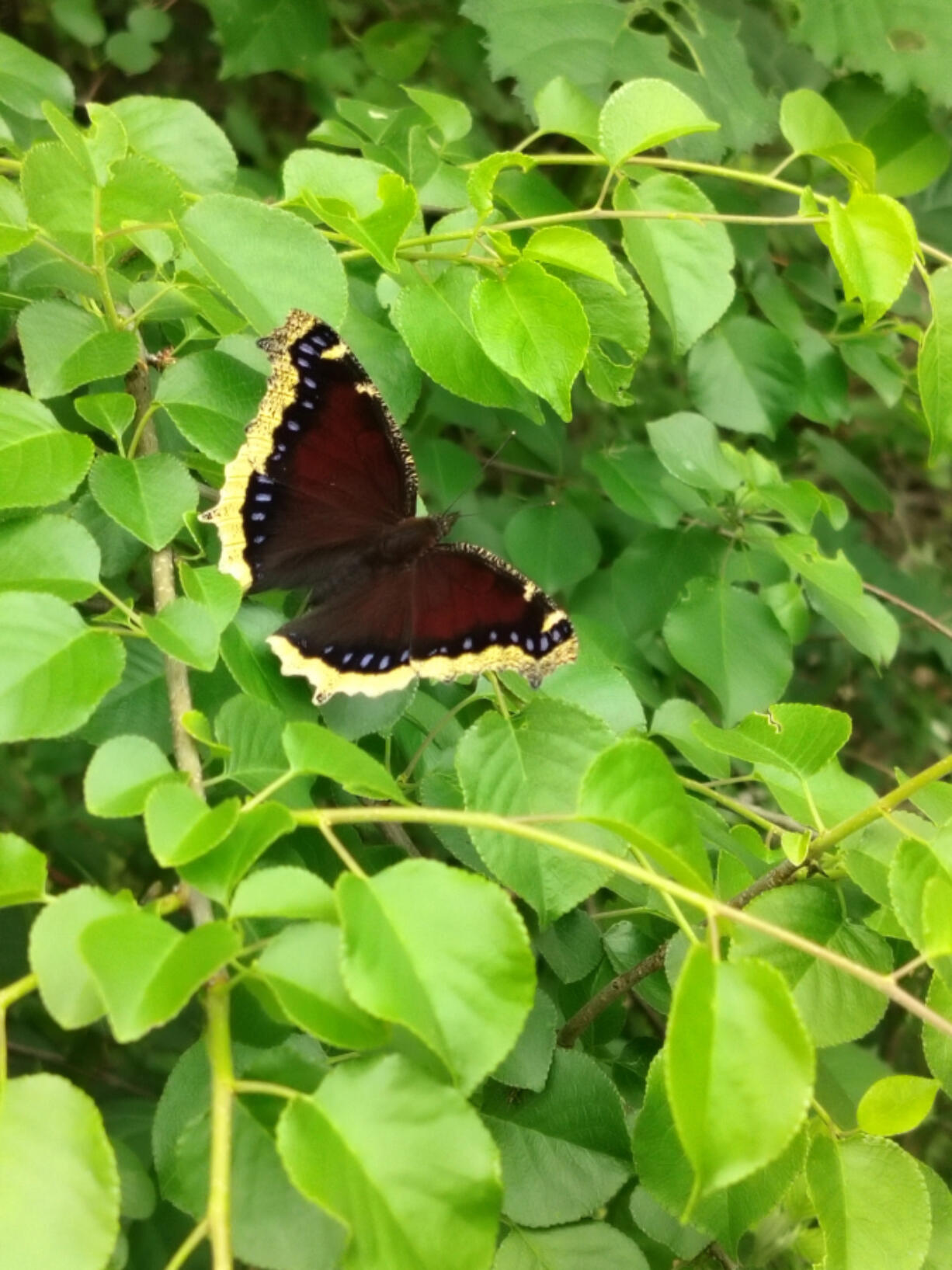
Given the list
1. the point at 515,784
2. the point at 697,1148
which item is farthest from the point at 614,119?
the point at 697,1148


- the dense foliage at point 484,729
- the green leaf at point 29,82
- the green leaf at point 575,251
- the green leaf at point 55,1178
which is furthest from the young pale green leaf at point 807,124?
the green leaf at point 55,1178

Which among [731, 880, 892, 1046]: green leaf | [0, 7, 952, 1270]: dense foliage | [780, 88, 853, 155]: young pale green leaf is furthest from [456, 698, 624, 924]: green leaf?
[780, 88, 853, 155]: young pale green leaf

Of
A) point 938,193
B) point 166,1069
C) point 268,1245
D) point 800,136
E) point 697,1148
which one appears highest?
point 800,136

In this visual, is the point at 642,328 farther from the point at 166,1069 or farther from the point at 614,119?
the point at 166,1069

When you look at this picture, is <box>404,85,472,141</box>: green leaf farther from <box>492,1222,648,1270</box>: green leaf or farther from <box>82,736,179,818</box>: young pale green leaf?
<box>492,1222,648,1270</box>: green leaf

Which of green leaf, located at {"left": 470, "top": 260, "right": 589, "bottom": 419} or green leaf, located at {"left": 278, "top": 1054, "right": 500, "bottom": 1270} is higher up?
green leaf, located at {"left": 470, "top": 260, "right": 589, "bottom": 419}
